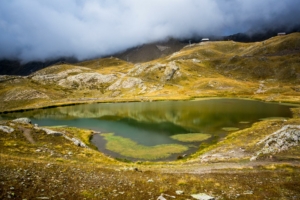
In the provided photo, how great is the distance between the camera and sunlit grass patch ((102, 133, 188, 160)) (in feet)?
173

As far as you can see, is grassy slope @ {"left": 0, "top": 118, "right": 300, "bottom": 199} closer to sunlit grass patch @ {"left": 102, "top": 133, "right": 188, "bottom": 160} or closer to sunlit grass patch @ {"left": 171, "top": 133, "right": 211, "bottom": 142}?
sunlit grass patch @ {"left": 102, "top": 133, "right": 188, "bottom": 160}

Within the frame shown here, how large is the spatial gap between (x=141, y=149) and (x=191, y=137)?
59.5 ft

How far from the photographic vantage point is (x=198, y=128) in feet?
260

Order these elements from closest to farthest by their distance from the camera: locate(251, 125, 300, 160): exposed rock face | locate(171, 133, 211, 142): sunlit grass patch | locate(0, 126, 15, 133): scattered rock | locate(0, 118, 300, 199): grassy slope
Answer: locate(0, 118, 300, 199): grassy slope → locate(251, 125, 300, 160): exposed rock face → locate(0, 126, 15, 133): scattered rock → locate(171, 133, 211, 142): sunlit grass patch

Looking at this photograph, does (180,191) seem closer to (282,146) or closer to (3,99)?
(282,146)

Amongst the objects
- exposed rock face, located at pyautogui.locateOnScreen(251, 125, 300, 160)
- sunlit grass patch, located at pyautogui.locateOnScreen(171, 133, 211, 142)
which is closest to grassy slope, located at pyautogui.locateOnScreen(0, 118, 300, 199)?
exposed rock face, located at pyautogui.locateOnScreen(251, 125, 300, 160)

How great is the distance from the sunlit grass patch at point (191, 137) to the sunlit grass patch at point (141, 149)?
23.0 ft

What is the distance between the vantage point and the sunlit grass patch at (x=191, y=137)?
2571 inches

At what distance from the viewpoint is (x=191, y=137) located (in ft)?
223

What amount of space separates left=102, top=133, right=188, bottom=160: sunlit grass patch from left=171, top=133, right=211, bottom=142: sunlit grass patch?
7.00 meters

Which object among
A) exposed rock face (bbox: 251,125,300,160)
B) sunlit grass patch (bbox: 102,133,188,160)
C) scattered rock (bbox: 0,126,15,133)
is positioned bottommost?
sunlit grass patch (bbox: 102,133,188,160)

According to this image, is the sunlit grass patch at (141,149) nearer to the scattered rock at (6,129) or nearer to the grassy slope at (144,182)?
the grassy slope at (144,182)

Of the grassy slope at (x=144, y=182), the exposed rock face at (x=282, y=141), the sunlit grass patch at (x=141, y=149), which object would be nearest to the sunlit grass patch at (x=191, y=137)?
the sunlit grass patch at (x=141, y=149)

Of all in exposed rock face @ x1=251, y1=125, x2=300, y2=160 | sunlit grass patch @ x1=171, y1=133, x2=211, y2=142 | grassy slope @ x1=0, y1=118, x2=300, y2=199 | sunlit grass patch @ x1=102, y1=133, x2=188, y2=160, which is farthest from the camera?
sunlit grass patch @ x1=171, y1=133, x2=211, y2=142
